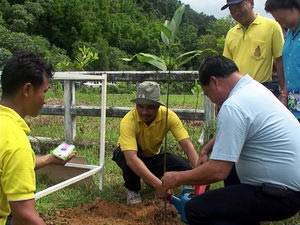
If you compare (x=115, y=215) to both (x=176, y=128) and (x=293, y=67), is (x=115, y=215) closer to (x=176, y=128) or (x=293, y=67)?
(x=176, y=128)

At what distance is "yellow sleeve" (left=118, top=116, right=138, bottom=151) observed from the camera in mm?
4152

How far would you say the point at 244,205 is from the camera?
290 centimetres

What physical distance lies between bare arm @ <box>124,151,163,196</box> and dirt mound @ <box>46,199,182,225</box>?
29 cm

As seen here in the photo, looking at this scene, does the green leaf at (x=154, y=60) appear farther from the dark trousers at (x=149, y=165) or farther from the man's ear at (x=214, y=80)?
the dark trousers at (x=149, y=165)

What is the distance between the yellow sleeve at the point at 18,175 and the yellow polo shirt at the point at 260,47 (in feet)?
8.08

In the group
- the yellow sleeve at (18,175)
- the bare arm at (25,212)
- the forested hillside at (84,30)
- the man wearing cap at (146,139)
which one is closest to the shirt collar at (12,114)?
the yellow sleeve at (18,175)

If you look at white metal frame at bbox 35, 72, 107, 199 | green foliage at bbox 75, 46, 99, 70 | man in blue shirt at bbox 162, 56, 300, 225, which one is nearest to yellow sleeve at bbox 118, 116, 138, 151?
white metal frame at bbox 35, 72, 107, 199

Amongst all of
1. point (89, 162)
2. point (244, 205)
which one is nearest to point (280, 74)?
point (244, 205)

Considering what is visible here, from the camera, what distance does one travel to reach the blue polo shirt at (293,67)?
11.9ft

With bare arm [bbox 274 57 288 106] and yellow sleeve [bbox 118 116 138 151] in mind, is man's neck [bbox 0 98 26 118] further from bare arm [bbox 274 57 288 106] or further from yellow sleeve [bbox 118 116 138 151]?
bare arm [bbox 274 57 288 106]

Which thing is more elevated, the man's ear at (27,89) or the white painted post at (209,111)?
the man's ear at (27,89)

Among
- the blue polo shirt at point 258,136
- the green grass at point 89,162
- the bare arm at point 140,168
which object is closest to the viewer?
the blue polo shirt at point 258,136

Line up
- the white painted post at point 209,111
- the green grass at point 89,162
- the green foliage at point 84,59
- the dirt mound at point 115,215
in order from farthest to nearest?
1. the green foliage at point 84,59
2. the white painted post at point 209,111
3. the green grass at point 89,162
4. the dirt mound at point 115,215

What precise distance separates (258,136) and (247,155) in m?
0.14
